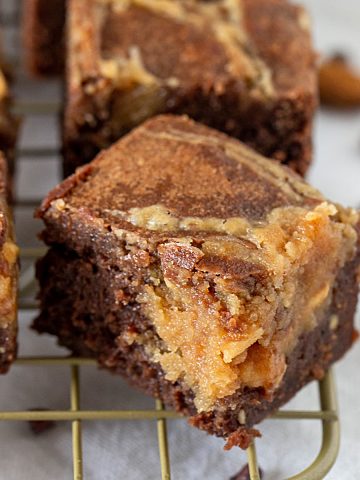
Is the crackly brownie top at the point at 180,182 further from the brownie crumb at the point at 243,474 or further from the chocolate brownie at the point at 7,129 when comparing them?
the brownie crumb at the point at 243,474

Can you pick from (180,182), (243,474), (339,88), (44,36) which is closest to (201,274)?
(180,182)

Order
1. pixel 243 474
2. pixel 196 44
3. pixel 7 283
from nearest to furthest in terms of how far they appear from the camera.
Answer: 1. pixel 7 283
2. pixel 243 474
3. pixel 196 44

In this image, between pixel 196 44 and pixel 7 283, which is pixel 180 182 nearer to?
pixel 7 283

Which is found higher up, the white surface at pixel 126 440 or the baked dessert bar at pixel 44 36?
the baked dessert bar at pixel 44 36

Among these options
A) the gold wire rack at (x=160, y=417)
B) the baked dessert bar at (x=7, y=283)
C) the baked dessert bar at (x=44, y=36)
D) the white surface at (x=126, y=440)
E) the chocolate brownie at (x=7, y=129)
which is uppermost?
the baked dessert bar at (x=44, y=36)

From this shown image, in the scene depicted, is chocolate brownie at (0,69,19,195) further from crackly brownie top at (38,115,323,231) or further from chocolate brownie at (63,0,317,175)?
crackly brownie top at (38,115,323,231)

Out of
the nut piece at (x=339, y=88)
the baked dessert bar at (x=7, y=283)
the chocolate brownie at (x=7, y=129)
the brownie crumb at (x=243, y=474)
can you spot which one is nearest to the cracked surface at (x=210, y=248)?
the baked dessert bar at (x=7, y=283)

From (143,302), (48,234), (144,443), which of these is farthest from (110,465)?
(48,234)
